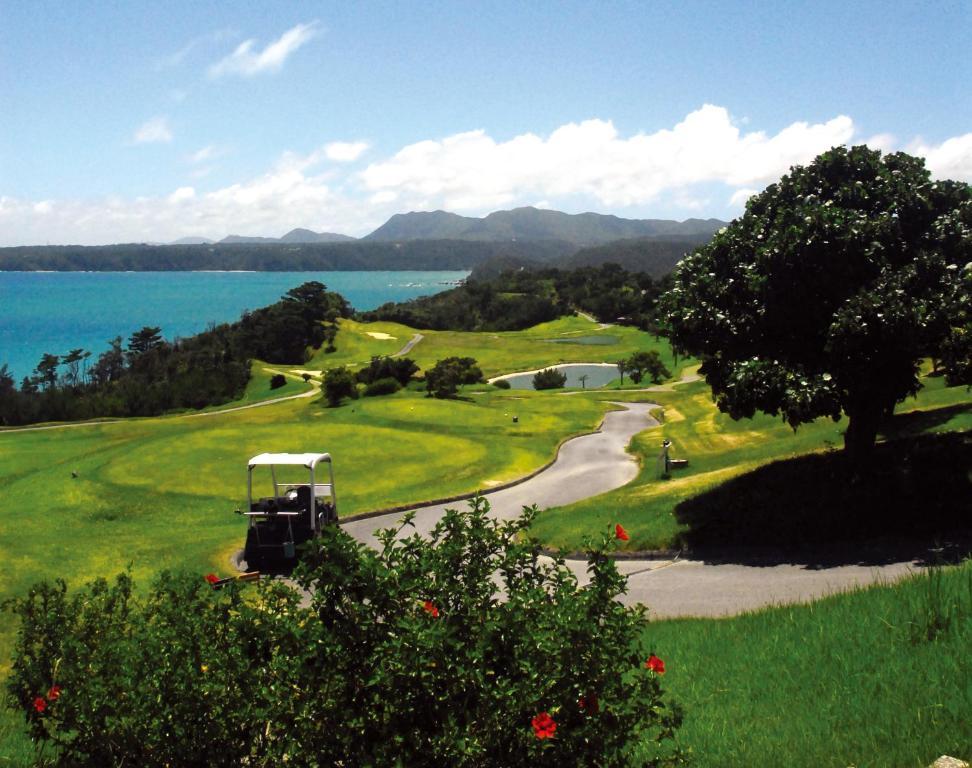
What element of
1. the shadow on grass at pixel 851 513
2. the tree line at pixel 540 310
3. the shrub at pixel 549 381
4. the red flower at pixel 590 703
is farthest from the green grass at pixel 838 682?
the tree line at pixel 540 310

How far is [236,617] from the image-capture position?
20.9ft

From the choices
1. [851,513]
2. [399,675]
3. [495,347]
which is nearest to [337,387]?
[851,513]

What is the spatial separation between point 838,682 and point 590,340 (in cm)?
13177

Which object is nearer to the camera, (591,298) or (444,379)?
(444,379)

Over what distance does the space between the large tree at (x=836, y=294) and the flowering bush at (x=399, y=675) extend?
1306 centimetres

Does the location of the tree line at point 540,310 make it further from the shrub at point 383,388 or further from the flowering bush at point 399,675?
the flowering bush at point 399,675

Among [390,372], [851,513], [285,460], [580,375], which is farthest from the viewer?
[580,375]

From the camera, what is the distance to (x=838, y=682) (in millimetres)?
7875

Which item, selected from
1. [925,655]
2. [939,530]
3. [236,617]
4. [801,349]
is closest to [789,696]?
[925,655]

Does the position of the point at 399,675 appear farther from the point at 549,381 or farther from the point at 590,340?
the point at 590,340

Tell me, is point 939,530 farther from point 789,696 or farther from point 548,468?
point 548,468

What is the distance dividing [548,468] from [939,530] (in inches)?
817

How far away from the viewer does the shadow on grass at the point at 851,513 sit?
53.7 ft

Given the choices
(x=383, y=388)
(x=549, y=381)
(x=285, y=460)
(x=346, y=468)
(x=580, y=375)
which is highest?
(x=285, y=460)
